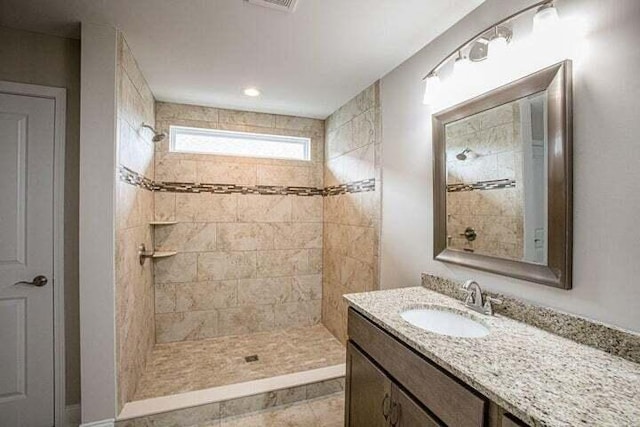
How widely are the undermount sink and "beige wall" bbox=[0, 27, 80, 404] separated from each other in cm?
197

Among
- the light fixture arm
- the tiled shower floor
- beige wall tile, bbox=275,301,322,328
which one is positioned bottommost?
the tiled shower floor

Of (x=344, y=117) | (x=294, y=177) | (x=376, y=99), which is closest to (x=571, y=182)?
(x=376, y=99)

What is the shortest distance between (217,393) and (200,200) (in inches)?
68.9

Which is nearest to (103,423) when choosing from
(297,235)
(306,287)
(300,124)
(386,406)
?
(386,406)

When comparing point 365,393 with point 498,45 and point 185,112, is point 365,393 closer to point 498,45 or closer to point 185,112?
point 498,45

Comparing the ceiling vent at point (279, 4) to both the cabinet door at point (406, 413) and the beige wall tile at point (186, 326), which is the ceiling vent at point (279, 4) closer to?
the cabinet door at point (406, 413)

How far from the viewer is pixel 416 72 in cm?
199

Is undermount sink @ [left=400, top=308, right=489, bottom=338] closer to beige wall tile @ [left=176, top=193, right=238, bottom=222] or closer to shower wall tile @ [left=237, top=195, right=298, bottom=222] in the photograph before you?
shower wall tile @ [left=237, top=195, right=298, bottom=222]

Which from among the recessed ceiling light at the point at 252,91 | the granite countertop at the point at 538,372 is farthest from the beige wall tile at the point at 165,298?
the granite countertop at the point at 538,372

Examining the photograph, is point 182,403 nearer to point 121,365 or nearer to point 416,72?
point 121,365

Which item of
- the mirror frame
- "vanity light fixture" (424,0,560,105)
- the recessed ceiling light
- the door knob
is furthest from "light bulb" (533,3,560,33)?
the door knob

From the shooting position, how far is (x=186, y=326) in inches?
120

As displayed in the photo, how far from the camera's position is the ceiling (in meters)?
1.57

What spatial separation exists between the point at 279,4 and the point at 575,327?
1910 millimetres
